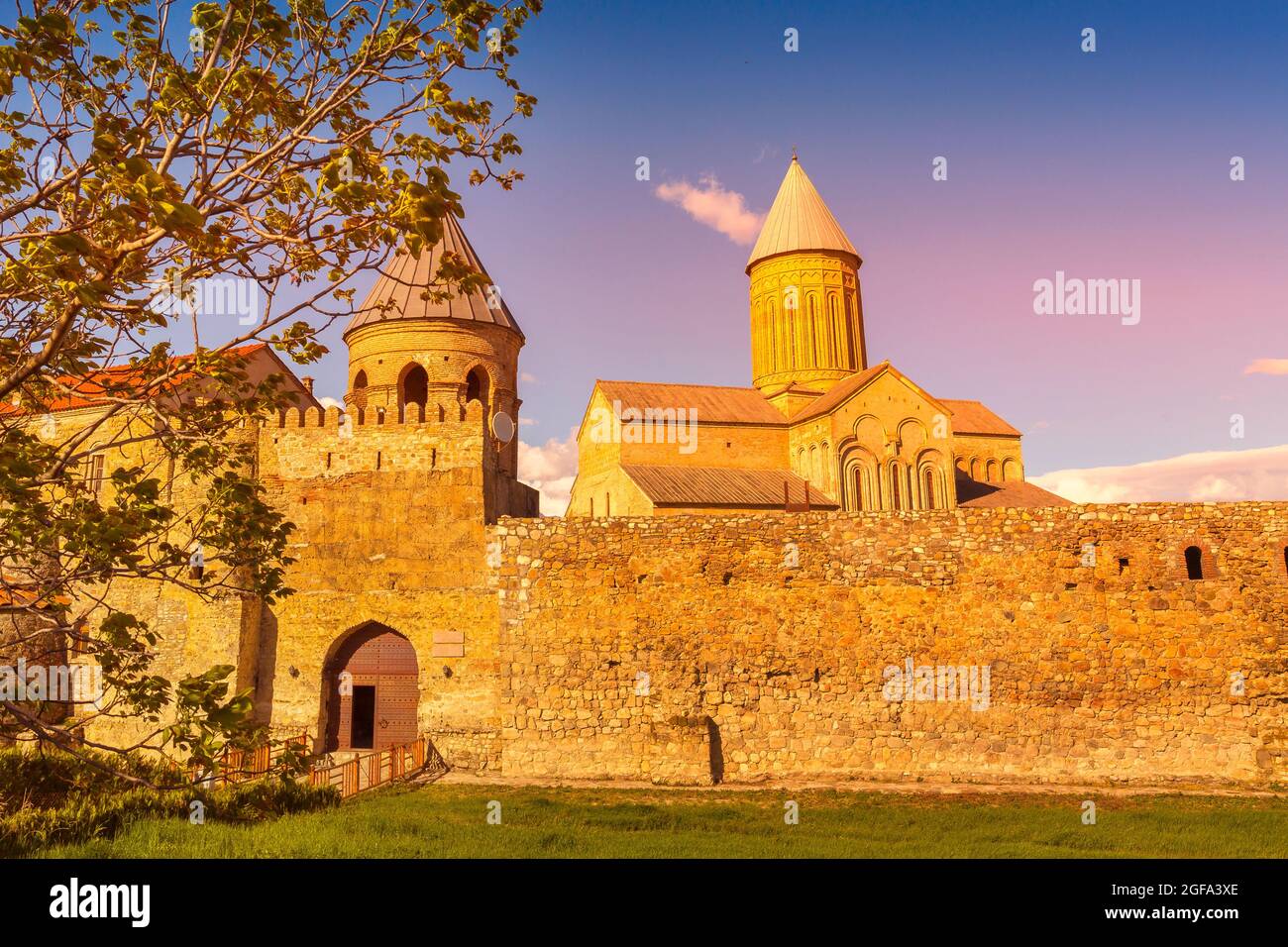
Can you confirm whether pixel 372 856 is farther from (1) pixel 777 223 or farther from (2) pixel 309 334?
(1) pixel 777 223

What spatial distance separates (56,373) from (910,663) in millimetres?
11680

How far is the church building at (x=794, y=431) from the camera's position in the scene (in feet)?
86.6

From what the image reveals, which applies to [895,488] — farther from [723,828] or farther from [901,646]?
[723,828]

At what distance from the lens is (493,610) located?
15.3m

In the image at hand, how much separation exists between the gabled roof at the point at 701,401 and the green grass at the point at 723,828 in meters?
18.0

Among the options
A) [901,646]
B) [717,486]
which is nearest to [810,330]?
[717,486]

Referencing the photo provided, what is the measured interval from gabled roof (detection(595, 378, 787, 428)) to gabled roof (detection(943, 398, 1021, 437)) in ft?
31.3

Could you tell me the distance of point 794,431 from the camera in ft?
96.5

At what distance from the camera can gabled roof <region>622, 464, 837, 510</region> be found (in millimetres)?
23969

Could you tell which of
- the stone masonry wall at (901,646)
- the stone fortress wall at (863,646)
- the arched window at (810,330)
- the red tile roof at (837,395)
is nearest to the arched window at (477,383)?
the stone fortress wall at (863,646)

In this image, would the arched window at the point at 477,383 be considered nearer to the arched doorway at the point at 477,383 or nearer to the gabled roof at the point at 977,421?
the arched doorway at the point at 477,383

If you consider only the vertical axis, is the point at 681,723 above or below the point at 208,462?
below

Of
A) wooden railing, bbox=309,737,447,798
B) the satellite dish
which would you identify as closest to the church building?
the satellite dish
